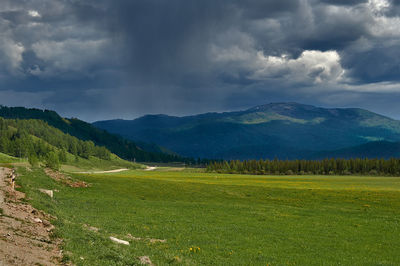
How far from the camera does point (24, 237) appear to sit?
20.5m

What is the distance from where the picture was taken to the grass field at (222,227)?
23.7m

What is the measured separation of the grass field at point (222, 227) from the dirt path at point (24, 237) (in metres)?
1.15

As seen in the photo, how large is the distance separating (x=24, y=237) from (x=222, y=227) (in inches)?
814

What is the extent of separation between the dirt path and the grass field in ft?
3.77

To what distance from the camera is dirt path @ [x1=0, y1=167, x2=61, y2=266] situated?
1621cm

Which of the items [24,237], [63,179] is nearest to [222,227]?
[24,237]

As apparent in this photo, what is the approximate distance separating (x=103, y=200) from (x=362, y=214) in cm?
3961

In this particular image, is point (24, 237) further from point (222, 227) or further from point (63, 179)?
point (63, 179)

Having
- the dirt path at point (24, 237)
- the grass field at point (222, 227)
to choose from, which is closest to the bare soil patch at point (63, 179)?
the grass field at point (222, 227)

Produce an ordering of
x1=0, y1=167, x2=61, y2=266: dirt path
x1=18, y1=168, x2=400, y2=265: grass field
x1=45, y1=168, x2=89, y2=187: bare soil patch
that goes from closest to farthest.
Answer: x1=0, y1=167, x2=61, y2=266: dirt path < x1=18, y1=168, x2=400, y2=265: grass field < x1=45, y1=168, x2=89, y2=187: bare soil patch

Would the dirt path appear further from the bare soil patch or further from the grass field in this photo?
the bare soil patch

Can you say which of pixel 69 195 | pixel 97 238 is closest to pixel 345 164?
pixel 69 195

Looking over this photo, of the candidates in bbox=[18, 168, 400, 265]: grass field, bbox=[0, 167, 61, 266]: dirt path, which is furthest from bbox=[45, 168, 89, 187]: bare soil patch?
bbox=[0, 167, 61, 266]: dirt path

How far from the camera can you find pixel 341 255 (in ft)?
85.6
